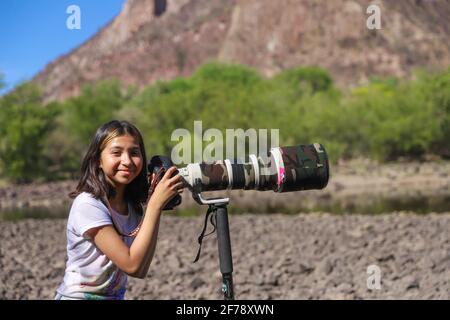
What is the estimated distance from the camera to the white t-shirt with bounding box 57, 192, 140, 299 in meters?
1.90

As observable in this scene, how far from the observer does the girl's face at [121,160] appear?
1966 millimetres

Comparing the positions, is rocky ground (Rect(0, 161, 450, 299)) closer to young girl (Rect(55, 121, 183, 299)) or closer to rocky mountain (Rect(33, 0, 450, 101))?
young girl (Rect(55, 121, 183, 299))

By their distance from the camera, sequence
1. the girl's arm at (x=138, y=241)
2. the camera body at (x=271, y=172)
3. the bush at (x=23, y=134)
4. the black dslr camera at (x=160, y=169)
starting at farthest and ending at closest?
1. the bush at (x=23, y=134)
2. the camera body at (x=271, y=172)
3. the black dslr camera at (x=160, y=169)
4. the girl's arm at (x=138, y=241)

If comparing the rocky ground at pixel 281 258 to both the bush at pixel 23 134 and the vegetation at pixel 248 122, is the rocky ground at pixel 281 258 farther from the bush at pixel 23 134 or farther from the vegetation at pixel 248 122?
the bush at pixel 23 134

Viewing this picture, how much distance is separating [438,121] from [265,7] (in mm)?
54738

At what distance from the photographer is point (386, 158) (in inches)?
1222

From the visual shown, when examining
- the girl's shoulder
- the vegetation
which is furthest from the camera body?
the vegetation

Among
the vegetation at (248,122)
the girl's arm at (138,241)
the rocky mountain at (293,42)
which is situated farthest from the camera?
the rocky mountain at (293,42)

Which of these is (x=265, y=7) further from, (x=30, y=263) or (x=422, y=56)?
(x=30, y=263)

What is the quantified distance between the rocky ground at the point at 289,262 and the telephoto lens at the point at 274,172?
3983mm

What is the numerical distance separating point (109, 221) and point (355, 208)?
13700mm

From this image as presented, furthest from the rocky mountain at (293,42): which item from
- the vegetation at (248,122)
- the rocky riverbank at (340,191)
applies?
the rocky riverbank at (340,191)

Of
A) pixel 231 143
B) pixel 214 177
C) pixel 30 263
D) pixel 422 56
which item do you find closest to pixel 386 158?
pixel 231 143

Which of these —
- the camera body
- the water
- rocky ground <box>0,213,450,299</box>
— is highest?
the water
